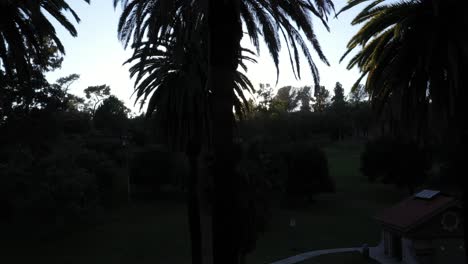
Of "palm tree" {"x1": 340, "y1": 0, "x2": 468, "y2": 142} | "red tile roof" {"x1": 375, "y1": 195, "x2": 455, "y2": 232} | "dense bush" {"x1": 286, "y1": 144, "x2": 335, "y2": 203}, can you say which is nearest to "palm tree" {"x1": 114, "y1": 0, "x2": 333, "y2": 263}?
"palm tree" {"x1": 340, "y1": 0, "x2": 468, "y2": 142}

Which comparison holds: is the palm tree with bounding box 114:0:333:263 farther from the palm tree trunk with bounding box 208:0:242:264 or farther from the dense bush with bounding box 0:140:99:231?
the dense bush with bounding box 0:140:99:231

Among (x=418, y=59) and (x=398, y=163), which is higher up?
(x=418, y=59)

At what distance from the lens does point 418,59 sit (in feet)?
50.8

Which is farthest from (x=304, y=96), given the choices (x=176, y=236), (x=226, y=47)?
(x=226, y=47)

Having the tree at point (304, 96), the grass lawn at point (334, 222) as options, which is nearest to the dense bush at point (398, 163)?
the grass lawn at point (334, 222)

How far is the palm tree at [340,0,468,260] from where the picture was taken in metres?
14.7

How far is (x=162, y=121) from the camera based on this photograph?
2358 centimetres

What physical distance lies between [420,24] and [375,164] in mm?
52449

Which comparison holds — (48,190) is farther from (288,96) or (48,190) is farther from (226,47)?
(288,96)

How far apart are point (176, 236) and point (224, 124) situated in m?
37.1

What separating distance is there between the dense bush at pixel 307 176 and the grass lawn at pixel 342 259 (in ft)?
79.3

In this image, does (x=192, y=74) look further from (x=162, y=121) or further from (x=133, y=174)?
(x=133, y=174)

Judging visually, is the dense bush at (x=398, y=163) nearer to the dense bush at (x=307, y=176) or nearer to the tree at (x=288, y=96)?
the dense bush at (x=307, y=176)

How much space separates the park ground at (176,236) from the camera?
38844 millimetres
